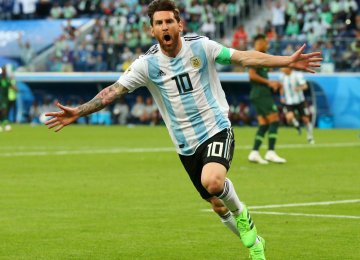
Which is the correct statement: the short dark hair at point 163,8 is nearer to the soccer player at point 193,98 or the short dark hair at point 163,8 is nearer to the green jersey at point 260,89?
the soccer player at point 193,98

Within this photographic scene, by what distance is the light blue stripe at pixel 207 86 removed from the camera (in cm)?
1008

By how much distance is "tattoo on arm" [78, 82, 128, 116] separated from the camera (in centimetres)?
1009

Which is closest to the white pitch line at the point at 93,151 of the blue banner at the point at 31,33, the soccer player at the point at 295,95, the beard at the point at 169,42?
the soccer player at the point at 295,95

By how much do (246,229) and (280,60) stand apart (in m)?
1.59

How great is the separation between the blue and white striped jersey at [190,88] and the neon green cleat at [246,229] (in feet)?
2.63

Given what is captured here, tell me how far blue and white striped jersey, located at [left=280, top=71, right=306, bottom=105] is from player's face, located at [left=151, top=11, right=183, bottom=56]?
20.2m

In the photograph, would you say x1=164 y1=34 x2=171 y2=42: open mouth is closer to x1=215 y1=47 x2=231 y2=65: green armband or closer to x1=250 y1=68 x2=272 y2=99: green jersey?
x1=215 y1=47 x2=231 y2=65: green armband

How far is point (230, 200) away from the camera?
9.85 m

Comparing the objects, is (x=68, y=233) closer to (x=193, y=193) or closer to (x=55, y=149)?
(x=193, y=193)

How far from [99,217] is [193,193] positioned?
3.25m

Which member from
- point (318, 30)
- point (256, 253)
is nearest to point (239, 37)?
point (318, 30)

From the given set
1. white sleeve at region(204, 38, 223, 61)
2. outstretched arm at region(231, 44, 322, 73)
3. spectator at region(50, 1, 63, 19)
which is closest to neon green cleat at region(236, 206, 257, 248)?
outstretched arm at region(231, 44, 322, 73)

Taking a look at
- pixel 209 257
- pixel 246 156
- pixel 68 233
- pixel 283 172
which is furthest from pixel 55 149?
pixel 209 257

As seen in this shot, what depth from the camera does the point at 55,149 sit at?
28078mm
